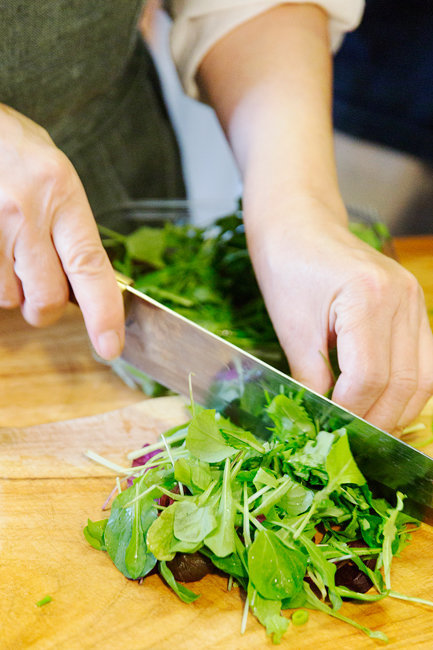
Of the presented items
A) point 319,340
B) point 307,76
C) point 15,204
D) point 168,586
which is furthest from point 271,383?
point 307,76

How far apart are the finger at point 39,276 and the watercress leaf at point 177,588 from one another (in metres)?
0.46

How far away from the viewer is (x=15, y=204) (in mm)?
915

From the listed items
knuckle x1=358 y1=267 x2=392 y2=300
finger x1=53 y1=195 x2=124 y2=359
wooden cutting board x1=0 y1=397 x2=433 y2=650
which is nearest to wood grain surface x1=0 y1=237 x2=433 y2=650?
wooden cutting board x1=0 y1=397 x2=433 y2=650

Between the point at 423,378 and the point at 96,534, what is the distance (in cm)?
59

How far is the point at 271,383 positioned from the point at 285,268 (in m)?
0.21

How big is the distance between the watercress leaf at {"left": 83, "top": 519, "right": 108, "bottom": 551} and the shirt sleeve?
100 centimetres

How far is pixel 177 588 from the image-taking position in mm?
852

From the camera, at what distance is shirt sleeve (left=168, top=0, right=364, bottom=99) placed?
130 cm

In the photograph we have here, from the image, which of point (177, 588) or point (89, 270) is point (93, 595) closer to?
point (177, 588)

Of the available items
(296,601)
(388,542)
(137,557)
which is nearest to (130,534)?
(137,557)

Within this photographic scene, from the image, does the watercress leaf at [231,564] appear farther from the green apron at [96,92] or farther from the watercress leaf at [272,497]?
the green apron at [96,92]

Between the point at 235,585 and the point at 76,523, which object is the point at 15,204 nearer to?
the point at 76,523

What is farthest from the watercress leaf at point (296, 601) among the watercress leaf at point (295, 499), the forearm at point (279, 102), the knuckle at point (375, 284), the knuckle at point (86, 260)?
the forearm at point (279, 102)

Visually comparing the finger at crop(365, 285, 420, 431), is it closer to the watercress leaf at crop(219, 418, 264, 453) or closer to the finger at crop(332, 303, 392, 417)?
the finger at crop(332, 303, 392, 417)
